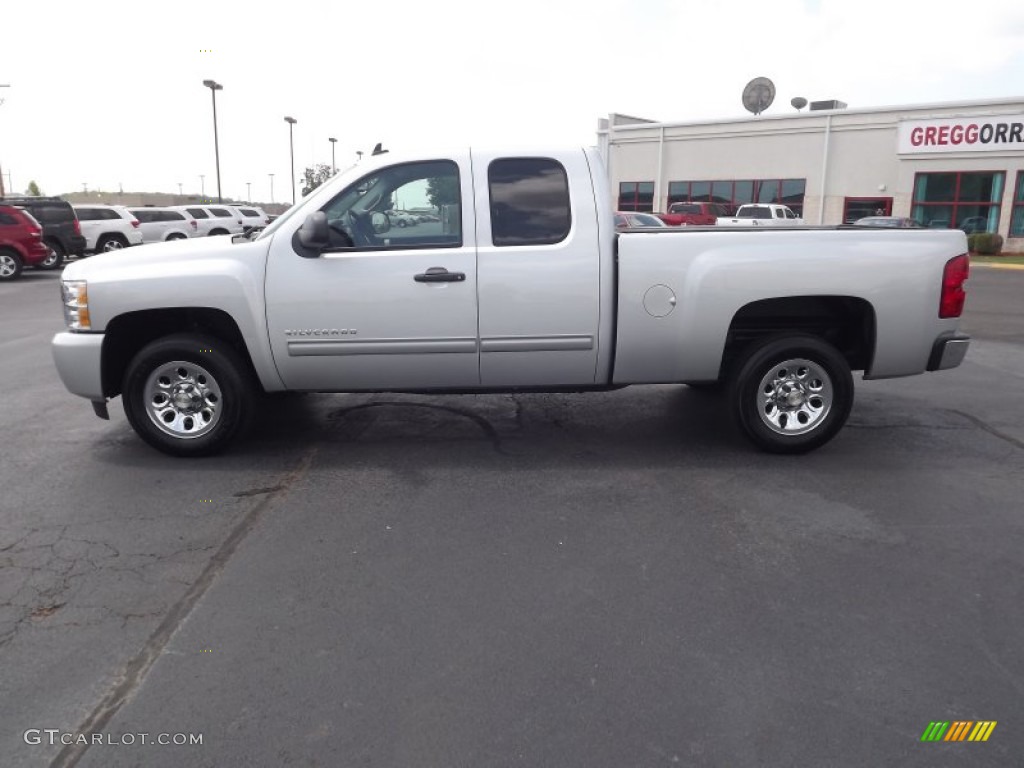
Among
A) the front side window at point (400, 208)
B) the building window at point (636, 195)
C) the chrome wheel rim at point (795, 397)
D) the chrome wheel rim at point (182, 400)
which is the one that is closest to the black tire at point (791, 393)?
the chrome wheel rim at point (795, 397)

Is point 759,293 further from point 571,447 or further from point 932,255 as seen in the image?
point 571,447

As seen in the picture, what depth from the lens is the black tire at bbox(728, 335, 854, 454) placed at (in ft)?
18.1

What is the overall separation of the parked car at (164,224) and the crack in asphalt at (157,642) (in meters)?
26.9

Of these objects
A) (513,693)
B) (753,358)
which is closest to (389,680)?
(513,693)

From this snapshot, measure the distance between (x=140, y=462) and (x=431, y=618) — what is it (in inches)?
120

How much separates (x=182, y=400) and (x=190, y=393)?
2.8 inches

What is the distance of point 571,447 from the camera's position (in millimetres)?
5914

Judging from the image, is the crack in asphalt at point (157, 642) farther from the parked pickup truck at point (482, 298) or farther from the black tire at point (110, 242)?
the black tire at point (110, 242)

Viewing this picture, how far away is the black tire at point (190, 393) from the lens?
5.43 metres

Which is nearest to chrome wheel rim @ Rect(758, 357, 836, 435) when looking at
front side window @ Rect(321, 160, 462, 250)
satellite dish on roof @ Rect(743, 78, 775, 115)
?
front side window @ Rect(321, 160, 462, 250)

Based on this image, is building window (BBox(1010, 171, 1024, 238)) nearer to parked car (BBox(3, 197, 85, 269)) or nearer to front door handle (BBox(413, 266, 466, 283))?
parked car (BBox(3, 197, 85, 269))

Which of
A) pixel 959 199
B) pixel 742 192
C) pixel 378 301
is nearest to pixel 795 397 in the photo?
pixel 378 301

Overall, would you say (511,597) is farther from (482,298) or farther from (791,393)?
(791,393)

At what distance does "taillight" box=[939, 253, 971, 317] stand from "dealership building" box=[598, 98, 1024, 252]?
98.6ft
